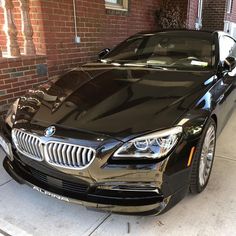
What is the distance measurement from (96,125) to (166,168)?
0.50 meters

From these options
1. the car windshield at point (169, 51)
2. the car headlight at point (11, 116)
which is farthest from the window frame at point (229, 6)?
the car headlight at point (11, 116)

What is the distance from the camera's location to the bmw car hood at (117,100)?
180 cm

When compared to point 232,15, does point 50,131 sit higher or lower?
lower

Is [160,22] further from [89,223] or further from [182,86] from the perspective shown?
[89,223]

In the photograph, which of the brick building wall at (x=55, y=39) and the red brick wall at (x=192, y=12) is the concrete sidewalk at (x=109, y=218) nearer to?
the brick building wall at (x=55, y=39)

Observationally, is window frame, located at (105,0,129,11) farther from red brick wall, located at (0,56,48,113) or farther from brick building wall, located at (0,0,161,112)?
red brick wall, located at (0,56,48,113)

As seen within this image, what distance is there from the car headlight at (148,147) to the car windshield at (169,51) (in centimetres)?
122

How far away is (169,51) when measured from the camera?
3.02m

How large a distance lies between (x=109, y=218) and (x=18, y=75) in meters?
2.44

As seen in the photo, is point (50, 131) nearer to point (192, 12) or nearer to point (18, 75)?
point (18, 75)

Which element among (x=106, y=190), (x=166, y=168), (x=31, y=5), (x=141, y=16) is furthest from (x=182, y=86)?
(x=141, y=16)

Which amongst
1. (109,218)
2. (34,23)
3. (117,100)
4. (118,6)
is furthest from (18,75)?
Answer: (118,6)

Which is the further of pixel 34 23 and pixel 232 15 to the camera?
pixel 232 15

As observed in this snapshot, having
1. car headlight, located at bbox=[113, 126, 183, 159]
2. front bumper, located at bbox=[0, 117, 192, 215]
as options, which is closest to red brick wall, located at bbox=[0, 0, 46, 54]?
front bumper, located at bbox=[0, 117, 192, 215]
